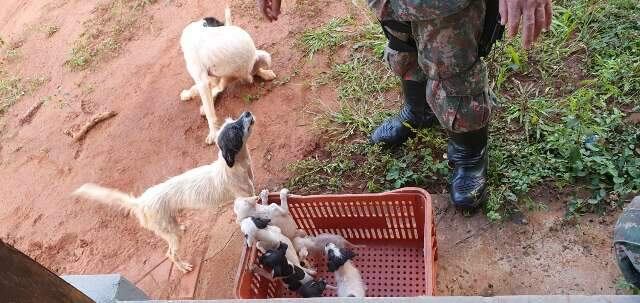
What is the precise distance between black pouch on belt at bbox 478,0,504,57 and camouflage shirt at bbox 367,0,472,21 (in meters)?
0.18

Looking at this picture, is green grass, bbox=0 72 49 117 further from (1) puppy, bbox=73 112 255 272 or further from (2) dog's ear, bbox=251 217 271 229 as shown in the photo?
(2) dog's ear, bbox=251 217 271 229

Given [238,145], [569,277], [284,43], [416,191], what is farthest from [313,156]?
[569,277]

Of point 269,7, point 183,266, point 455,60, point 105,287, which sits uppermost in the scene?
point 269,7

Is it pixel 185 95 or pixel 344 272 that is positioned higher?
pixel 344 272

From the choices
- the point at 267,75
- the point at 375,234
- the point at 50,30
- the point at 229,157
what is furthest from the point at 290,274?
the point at 50,30

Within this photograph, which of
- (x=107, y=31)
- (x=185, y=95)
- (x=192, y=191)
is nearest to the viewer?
(x=192, y=191)

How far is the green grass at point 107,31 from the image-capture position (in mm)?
5199

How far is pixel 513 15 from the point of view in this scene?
6.03ft

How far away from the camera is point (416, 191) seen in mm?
2664

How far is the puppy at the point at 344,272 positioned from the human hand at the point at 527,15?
4.57 feet

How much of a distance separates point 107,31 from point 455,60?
14.2ft

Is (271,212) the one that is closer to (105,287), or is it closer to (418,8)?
(105,287)

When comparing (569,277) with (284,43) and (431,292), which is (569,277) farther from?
(284,43)

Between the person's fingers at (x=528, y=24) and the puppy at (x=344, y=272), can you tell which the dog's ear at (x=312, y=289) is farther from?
the person's fingers at (x=528, y=24)
